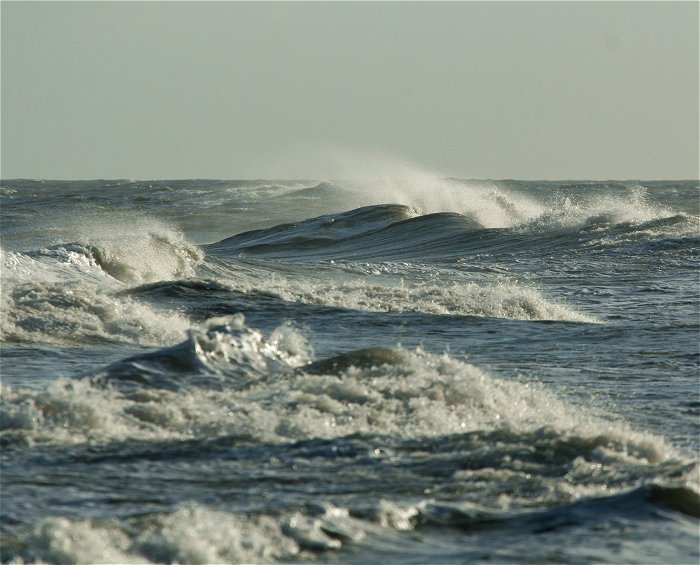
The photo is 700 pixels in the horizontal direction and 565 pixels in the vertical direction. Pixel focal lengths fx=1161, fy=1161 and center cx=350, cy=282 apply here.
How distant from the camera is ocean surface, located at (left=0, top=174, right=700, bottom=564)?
16.4 feet

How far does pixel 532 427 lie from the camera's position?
7105 mm

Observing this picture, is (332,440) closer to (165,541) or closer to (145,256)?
(165,541)

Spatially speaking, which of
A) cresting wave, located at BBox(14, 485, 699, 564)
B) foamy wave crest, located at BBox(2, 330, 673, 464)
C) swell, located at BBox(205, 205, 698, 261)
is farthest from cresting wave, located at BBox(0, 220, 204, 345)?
swell, located at BBox(205, 205, 698, 261)

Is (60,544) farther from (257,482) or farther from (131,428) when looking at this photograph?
(131,428)

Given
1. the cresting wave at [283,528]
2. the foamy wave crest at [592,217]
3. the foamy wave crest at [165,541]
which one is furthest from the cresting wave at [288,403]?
the foamy wave crest at [592,217]

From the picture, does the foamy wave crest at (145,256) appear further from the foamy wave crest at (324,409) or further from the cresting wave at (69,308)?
the foamy wave crest at (324,409)

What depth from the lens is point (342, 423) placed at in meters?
7.16

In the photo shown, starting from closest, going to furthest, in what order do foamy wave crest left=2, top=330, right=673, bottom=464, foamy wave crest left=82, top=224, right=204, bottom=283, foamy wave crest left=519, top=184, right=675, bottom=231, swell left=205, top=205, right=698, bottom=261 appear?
foamy wave crest left=2, top=330, right=673, bottom=464 < foamy wave crest left=82, top=224, right=204, bottom=283 < swell left=205, top=205, right=698, bottom=261 < foamy wave crest left=519, top=184, right=675, bottom=231

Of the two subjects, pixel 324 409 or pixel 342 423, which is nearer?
pixel 342 423

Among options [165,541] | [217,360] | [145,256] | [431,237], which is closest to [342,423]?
[217,360]

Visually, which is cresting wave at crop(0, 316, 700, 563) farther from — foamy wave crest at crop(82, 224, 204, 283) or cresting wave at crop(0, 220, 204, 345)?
foamy wave crest at crop(82, 224, 204, 283)

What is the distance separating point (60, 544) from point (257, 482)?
1404 millimetres

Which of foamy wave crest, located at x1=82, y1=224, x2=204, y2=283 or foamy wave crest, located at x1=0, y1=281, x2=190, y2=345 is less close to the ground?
foamy wave crest, located at x1=82, y1=224, x2=204, y2=283

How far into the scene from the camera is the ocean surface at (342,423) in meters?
4.99
